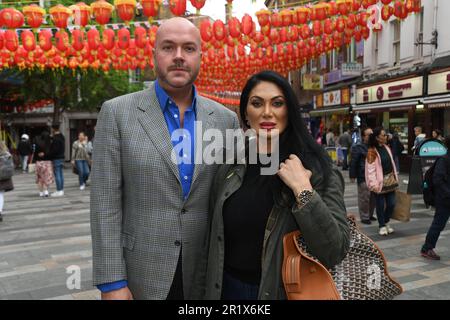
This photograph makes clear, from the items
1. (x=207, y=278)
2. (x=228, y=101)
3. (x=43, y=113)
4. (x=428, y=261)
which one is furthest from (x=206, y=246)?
(x=43, y=113)

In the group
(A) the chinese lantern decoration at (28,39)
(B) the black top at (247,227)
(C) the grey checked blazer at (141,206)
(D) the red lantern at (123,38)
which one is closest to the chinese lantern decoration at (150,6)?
(D) the red lantern at (123,38)

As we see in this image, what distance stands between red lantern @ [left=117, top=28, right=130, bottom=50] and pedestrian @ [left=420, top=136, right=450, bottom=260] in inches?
351

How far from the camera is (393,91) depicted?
17.5 meters

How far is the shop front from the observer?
1583 cm

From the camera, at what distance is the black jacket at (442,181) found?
580cm

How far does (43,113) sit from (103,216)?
3226 centimetres

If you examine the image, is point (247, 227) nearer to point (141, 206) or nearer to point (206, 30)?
point (141, 206)

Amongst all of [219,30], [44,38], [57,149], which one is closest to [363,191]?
[219,30]

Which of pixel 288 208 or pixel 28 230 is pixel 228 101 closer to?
pixel 28 230

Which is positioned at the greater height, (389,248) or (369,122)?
(369,122)

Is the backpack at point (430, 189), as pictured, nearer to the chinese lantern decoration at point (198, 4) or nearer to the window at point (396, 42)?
the chinese lantern decoration at point (198, 4)

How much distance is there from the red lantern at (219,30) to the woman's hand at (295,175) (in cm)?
927

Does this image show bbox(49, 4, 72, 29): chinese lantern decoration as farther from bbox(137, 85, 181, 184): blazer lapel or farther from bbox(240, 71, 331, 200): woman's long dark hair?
bbox(240, 71, 331, 200): woman's long dark hair

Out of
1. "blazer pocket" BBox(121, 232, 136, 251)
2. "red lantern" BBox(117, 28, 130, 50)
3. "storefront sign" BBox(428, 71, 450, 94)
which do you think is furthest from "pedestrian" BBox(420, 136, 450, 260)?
"storefront sign" BBox(428, 71, 450, 94)
